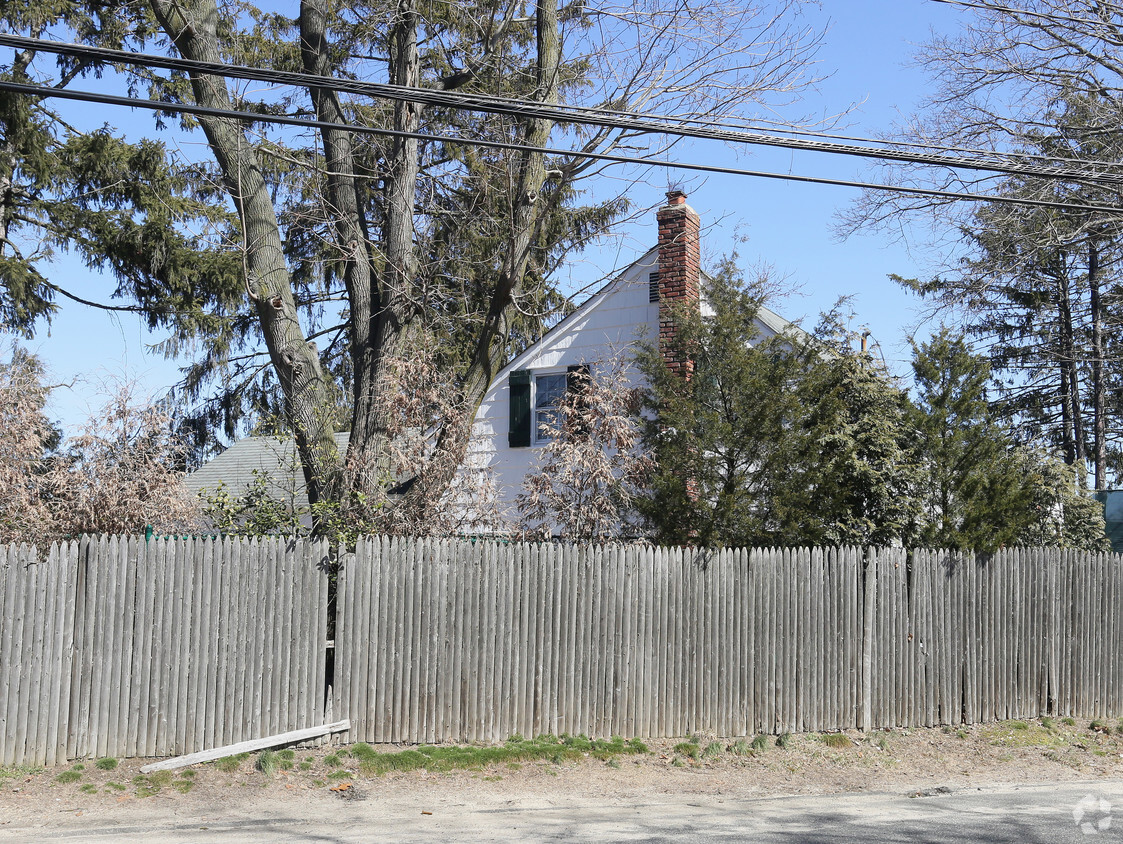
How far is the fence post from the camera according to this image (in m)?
10.7

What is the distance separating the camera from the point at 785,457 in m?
11.3

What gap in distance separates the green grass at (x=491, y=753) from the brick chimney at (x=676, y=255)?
673cm

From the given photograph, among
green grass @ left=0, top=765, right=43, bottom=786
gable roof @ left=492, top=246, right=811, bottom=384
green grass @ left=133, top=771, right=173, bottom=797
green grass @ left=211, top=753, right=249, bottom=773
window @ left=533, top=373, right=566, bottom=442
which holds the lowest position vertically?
green grass @ left=133, top=771, right=173, bottom=797

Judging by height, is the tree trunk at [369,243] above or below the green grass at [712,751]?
above

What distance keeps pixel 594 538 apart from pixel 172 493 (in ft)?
16.3

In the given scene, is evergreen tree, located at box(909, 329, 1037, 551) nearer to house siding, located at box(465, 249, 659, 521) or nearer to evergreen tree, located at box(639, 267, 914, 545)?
evergreen tree, located at box(639, 267, 914, 545)

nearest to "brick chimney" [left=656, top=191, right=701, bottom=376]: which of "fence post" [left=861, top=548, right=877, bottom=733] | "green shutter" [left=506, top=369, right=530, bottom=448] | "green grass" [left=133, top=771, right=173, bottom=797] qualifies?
"green shutter" [left=506, top=369, right=530, bottom=448]

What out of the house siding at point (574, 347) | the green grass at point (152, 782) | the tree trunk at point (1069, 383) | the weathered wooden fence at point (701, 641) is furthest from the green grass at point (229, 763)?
the tree trunk at point (1069, 383)

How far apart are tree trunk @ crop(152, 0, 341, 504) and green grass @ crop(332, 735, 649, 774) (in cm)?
385

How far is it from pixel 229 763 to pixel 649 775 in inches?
155

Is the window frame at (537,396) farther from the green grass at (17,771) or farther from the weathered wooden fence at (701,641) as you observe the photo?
the green grass at (17,771)

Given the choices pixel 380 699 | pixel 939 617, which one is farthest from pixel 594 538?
pixel 939 617

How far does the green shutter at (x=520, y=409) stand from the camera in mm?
16719

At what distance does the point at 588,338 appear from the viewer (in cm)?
1622
